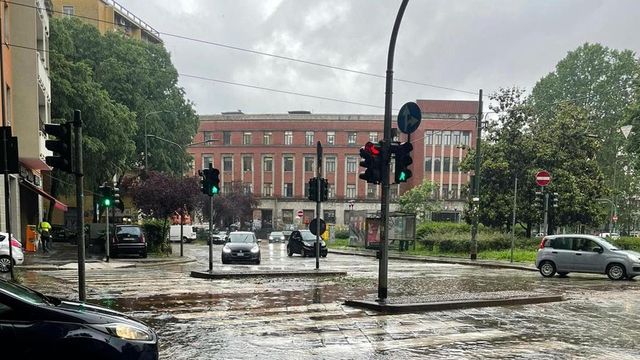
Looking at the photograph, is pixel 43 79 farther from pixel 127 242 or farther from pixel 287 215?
pixel 287 215

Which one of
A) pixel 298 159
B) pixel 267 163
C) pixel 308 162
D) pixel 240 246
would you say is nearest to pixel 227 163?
pixel 267 163

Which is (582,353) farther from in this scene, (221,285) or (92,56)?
(92,56)

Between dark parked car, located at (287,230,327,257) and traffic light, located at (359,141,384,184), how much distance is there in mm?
18869

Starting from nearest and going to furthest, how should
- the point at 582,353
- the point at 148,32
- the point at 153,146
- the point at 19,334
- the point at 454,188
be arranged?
the point at 19,334
the point at 582,353
the point at 153,146
the point at 148,32
the point at 454,188

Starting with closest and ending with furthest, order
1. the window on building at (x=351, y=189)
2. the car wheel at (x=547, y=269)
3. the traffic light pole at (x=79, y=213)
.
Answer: the traffic light pole at (x=79, y=213) → the car wheel at (x=547, y=269) → the window on building at (x=351, y=189)

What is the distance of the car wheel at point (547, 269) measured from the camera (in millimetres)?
18766

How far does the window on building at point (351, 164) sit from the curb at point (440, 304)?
6861cm

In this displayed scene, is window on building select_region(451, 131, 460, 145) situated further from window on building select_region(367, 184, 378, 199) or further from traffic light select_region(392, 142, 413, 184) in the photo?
traffic light select_region(392, 142, 413, 184)

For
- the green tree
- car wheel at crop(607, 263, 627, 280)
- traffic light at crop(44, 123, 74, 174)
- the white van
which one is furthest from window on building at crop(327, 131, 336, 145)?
traffic light at crop(44, 123, 74, 174)

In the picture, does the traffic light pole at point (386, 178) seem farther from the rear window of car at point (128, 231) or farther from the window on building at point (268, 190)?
the window on building at point (268, 190)

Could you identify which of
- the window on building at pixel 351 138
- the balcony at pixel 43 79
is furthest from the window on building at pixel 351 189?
the balcony at pixel 43 79

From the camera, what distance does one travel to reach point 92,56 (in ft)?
137

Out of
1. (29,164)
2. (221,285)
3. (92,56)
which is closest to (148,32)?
(92,56)

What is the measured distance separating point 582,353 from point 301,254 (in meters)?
24.3
